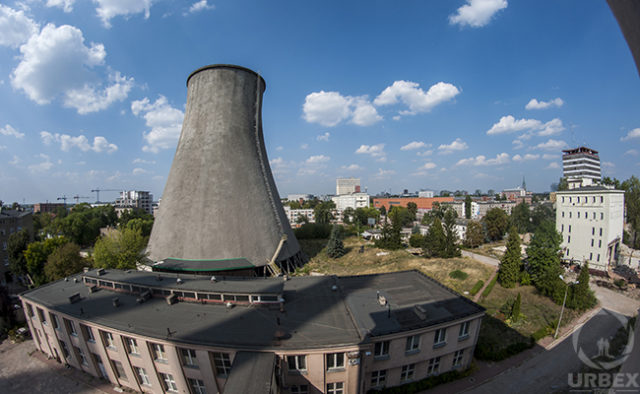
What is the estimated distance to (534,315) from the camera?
1886 centimetres

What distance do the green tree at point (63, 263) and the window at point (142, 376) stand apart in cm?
1964

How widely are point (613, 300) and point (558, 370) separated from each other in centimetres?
1683

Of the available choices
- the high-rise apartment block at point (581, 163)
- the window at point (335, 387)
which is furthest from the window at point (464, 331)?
the high-rise apartment block at point (581, 163)

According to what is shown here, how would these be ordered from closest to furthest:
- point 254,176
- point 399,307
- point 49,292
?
1. point 399,307
2. point 49,292
3. point 254,176

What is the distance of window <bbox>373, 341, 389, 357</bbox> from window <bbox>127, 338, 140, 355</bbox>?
36.7ft

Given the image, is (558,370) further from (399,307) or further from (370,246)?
(370,246)

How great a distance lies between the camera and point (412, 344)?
36.8 feet

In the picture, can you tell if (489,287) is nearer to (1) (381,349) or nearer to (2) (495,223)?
(1) (381,349)

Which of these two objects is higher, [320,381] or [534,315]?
[320,381]

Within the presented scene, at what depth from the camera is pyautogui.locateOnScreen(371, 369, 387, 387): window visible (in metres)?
11.3

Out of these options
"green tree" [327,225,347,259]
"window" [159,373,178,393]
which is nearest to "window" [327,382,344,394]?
"window" [159,373,178,393]

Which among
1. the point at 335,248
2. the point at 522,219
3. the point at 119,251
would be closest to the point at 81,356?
the point at 119,251

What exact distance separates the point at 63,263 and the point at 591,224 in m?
62.5

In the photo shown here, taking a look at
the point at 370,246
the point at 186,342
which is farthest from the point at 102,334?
the point at 370,246
